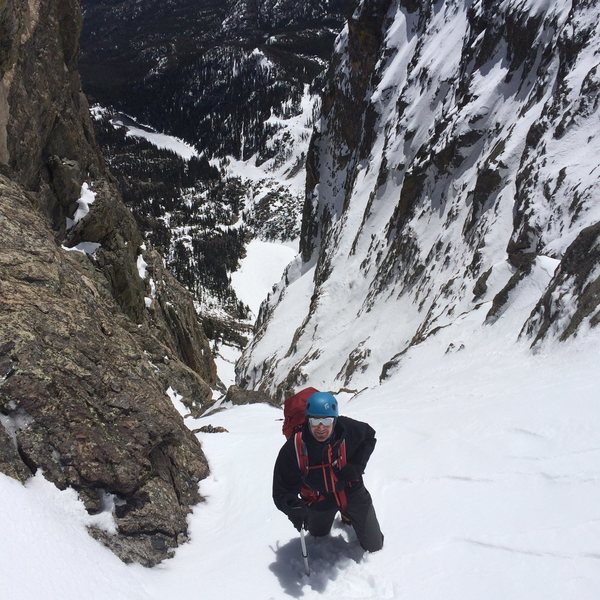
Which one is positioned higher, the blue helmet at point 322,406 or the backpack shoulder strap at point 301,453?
the blue helmet at point 322,406

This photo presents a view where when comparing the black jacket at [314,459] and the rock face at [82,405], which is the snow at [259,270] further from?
the black jacket at [314,459]

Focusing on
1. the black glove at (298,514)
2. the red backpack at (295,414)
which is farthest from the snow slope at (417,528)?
the red backpack at (295,414)

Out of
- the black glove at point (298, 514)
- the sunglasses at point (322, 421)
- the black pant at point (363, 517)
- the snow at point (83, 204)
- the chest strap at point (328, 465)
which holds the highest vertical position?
the sunglasses at point (322, 421)

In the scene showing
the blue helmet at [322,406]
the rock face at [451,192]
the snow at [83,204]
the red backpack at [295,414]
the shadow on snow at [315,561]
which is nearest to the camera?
the blue helmet at [322,406]

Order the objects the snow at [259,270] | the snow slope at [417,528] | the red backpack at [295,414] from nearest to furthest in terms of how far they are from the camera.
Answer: the snow slope at [417,528]
the red backpack at [295,414]
the snow at [259,270]

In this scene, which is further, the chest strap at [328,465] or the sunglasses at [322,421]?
the chest strap at [328,465]

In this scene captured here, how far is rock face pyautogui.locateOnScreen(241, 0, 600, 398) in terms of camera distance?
15.4 m

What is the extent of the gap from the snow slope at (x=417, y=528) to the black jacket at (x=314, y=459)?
0.72 metres

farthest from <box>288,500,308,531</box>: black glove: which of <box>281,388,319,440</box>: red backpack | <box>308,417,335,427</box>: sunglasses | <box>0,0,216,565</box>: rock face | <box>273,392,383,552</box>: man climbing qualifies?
<box>0,0,216,565</box>: rock face

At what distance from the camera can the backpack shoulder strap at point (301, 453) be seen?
4.82 m

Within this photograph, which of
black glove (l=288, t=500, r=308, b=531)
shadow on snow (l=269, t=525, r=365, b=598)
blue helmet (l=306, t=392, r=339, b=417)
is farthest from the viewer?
black glove (l=288, t=500, r=308, b=531)

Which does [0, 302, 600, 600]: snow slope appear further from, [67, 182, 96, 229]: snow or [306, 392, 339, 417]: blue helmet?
[67, 182, 96, 229]: snow

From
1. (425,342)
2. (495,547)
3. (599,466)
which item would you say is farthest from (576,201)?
(495,547)

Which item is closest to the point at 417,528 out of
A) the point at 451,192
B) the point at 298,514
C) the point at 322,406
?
the point at 298,514
